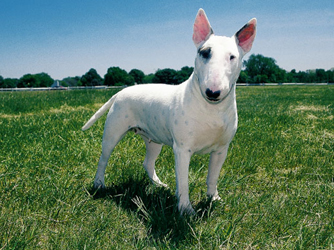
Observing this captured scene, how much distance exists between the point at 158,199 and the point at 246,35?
1738 mm

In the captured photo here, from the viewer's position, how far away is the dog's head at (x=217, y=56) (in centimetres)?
197

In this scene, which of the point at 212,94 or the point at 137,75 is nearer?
the point at 212,94

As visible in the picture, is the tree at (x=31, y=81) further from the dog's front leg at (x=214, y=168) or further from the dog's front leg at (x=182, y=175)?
the dog's front leg at (x=182, y=175)

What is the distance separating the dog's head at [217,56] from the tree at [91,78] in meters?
99.6

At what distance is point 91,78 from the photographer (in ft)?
326

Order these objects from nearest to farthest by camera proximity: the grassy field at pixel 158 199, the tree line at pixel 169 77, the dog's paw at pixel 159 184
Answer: the grassy field at pixel 158 199 → the dog's paw at pixel 159 184 → the tree line at pixel 169 77

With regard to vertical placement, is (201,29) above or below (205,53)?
above

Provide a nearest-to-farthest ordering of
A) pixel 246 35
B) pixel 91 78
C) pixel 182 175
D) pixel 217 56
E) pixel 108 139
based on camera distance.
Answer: pixel 217 56 → pixel 246 35 → pixel 182 175 → pixel 108 139 → pixel 91 78

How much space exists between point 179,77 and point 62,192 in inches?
3265

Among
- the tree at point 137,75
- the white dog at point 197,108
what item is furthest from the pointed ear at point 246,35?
the tree at point 137,75

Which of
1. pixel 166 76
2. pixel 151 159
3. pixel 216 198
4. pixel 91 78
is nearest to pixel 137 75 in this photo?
pixel 91 78

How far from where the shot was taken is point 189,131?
7.80 feet

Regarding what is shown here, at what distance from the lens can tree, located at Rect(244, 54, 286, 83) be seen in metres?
109

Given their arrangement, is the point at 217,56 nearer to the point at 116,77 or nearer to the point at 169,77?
the point at 169,77
